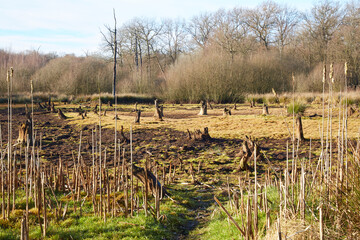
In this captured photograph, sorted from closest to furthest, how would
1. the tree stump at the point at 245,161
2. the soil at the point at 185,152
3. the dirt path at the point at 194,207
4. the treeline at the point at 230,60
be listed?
the dirt path at the point at 194,207 < the soil at the point at 185,152 < the tree stump at the point at 245,161 < the treeline at the point at 230,60

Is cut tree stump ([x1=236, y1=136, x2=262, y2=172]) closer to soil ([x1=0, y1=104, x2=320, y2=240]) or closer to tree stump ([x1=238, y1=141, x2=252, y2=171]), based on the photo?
tree stump ([x1=238, y1=141, x2=252, y2=171])

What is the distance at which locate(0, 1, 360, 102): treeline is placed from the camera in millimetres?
25984

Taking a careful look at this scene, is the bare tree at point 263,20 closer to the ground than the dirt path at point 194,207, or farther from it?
farther from it

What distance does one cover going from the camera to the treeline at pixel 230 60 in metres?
26.0

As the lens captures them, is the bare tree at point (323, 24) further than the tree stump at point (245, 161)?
Yes

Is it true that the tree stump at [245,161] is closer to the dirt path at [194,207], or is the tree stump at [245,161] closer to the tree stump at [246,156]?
the tree stump at [246,156]

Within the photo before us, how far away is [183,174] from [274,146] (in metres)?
2.90

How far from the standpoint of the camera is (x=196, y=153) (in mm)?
8406

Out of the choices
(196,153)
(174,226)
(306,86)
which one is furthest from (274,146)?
(306,86)

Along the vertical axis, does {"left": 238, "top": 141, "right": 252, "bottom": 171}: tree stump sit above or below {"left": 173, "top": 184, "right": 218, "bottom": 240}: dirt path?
above

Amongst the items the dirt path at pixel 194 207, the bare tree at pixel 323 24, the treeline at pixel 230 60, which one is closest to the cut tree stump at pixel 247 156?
the dirt path at pixel 194 207

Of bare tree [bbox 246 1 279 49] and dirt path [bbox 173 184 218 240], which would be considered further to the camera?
bare tree [bbox 246 1 279 49]

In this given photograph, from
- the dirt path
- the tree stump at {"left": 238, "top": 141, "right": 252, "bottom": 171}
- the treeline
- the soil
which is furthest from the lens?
the treeline

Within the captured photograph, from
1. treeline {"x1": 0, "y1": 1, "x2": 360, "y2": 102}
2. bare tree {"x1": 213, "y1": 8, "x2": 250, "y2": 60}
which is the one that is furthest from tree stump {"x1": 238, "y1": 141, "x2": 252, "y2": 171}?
bare tree {"x1": 213, "y1": 8, "x2": 250, "y2": 60}
